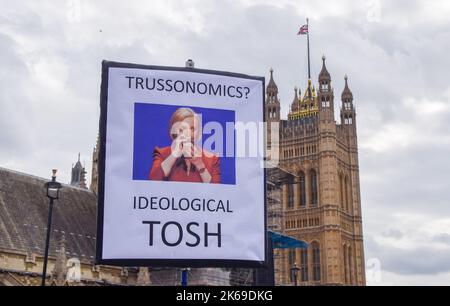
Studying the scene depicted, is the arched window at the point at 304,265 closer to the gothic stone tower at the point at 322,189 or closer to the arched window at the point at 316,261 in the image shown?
the gothic stone tower at the point at 322,189

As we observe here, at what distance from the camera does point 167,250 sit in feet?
20.9

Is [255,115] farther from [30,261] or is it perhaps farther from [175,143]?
[30,261]

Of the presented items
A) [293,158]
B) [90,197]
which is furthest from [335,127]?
[90,197]

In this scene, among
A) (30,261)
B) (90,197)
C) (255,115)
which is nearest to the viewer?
(255,115)

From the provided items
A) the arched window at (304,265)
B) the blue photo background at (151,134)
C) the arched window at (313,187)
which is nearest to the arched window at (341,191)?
the arched window at (313,187)

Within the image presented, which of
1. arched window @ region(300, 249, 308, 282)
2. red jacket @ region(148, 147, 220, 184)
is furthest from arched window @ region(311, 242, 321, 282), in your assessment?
red jacket @ region(148, 147, 220, 184)

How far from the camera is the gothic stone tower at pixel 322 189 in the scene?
8725 cm

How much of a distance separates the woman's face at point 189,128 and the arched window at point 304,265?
3231 inches

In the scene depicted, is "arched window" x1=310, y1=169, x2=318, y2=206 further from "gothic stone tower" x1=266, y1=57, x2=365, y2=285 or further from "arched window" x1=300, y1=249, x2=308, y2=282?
"arched window" x1=300, y1=249, x2=308, y2=282

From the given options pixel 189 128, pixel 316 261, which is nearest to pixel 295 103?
pixel 316 261

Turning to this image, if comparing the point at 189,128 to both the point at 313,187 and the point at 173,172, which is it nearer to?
the point at 173,172

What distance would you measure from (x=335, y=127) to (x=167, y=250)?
8773 cm

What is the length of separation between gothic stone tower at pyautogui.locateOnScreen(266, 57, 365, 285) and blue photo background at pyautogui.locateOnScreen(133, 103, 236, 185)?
7813 centimetres
